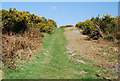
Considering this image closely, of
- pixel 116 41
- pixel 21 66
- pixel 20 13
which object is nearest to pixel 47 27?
pixel 20 13

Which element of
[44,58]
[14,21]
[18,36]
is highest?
[14,21]

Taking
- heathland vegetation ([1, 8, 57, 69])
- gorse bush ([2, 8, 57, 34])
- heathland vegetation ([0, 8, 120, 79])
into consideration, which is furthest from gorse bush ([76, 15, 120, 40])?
gorse bush ([2, 8, 57, 34])

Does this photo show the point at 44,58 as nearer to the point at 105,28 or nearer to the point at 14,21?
the point at 14,21

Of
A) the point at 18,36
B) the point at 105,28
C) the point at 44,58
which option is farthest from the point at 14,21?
the point at 105,28

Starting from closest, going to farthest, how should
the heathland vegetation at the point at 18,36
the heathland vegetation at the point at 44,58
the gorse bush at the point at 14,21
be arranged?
the heathland vegetation at the point at 44,58 → the heathland vegetation at the point at 18,36 → the gorse bush at the point at 14,21

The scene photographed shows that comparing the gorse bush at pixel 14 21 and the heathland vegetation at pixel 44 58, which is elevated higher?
the gorse bush at pixel 14 21

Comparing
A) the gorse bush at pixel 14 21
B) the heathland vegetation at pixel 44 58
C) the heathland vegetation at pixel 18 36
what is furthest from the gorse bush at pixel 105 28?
the gorse bush at pixel 14 21

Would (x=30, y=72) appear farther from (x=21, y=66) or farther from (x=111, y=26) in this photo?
(x=111, y=26)

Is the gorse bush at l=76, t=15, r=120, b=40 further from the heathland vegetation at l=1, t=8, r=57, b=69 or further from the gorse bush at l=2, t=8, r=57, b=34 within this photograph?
the gorse bush at l=2, t=8, r=57, b=34

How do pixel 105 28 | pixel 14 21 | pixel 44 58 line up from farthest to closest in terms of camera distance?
pixel 105 28 → pixel 14 21 → pixel 44 58

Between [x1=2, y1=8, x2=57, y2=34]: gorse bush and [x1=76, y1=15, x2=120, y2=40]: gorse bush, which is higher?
[x1=2, y1=8, x2=57, y2=34]: gorse bush

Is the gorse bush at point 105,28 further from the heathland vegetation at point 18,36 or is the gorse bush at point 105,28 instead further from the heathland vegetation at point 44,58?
the heathland vegetation at point 18,36

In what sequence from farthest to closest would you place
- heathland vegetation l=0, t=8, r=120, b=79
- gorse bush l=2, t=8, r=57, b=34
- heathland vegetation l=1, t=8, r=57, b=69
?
gorse bush l=2, t=8, r=57, b=34 < heathland vegetation l=1, t=8, r=57, b=69 < heathland vegetation l=0, t=8, r=120, b=79

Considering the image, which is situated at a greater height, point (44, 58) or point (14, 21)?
point (14, 21)
